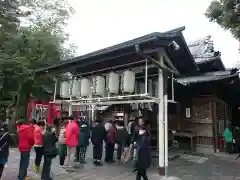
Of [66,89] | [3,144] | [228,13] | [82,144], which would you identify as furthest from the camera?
[66,89]

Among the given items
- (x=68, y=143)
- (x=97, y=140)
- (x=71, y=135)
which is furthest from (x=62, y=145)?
(x=97, y=140)

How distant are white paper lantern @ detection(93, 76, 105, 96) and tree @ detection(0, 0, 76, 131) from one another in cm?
567

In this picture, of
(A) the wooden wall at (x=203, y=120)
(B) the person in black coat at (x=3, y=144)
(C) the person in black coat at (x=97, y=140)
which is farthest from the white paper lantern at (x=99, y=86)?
(A) the wooden wall at (x=203, y=120)

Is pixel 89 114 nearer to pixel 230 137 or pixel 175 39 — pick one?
pixel 230 137

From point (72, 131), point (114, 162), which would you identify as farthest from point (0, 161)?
point (114, 162)

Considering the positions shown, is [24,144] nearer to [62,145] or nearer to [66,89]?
[62,145]

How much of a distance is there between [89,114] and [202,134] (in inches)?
429

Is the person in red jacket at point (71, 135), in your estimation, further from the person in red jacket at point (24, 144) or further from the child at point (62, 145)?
the person in red jacket at point (24, 144)

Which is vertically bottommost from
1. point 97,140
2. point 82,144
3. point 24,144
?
point 82,144

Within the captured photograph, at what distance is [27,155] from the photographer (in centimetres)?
706

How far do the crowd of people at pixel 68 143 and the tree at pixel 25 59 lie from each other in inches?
226

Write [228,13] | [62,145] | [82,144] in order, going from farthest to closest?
[228,13] → [82,144] → [62,145]

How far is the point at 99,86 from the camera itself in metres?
8.93

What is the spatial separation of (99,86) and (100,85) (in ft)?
0.21
